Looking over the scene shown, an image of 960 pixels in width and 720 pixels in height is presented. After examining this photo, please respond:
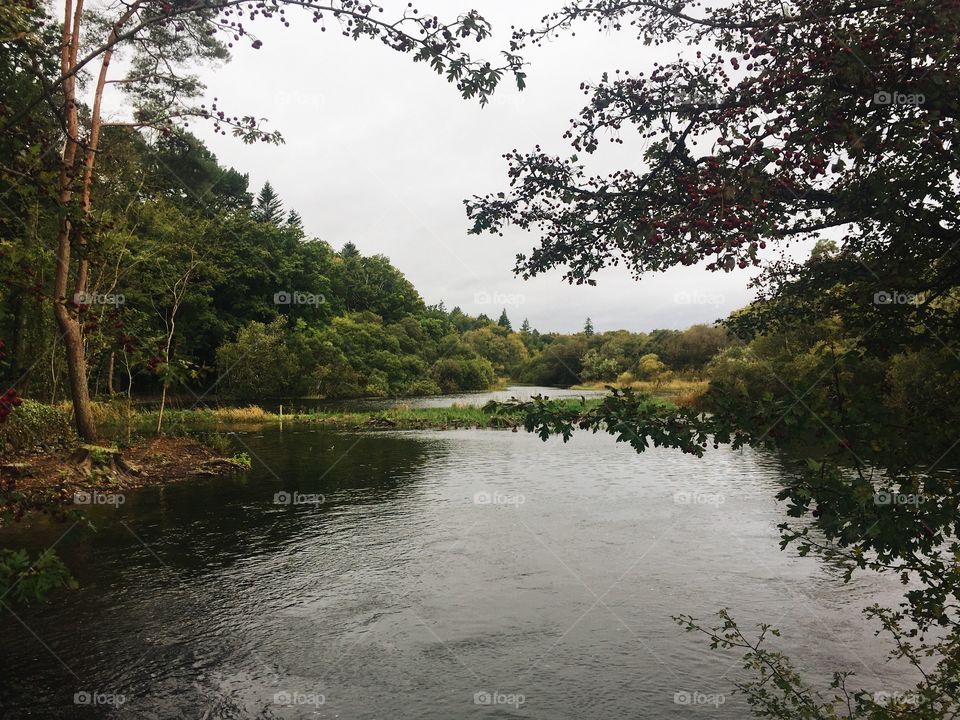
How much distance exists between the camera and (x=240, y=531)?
12.2 meters

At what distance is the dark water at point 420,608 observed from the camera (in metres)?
6.16

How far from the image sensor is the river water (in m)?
6.15

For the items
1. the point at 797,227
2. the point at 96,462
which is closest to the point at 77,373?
the point at 96,462

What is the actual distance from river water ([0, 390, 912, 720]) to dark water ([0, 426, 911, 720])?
0.04 metres

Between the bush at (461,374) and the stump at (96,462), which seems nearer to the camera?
the stump at (96,462)

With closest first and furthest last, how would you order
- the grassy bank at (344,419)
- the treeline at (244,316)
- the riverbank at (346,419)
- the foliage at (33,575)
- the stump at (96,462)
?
1. the foliage at (33,575)
2. the stump at (96,462)
3. the treeline at (244,316)
4. the riverbank at (346,419)
5. the grassy bank at (344,419)

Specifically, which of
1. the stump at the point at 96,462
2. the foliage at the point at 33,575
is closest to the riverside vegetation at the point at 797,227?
the foliage at the point at 33,575

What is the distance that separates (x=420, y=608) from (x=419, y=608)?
0.02 metres

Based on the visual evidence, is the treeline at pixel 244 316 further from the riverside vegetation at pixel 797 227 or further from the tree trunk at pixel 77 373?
the riverside vegetation at pixel 797 227

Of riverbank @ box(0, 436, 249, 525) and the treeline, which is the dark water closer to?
riverbank @ box(0, 436, 249, 525)

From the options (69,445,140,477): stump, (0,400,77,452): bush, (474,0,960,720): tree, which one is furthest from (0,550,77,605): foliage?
(0,400,77,452): bush

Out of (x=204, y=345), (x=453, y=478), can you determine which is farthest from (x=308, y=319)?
(x=453, y=478)

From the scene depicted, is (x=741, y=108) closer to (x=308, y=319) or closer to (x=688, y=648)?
(x=688, y=648)

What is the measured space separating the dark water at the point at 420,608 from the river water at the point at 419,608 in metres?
0.04
